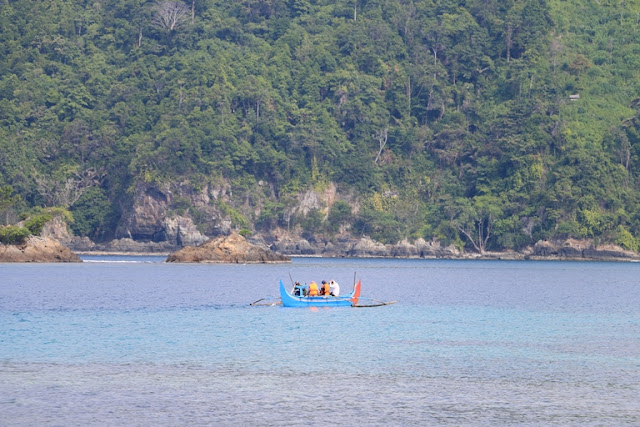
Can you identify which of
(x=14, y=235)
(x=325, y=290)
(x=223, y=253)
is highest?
(x=325, y=290)

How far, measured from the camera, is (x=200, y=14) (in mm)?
177750

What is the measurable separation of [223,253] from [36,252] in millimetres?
21003

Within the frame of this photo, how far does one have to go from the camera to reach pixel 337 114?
16350cm

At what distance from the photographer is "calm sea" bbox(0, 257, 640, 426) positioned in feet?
89.4

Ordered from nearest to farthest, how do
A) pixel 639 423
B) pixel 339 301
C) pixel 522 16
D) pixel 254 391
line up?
pixel 639 423 → pixel 254 391 → pixel 339 301 → pixel 522 16

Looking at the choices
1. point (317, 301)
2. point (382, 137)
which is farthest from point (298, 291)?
point (382, 137)

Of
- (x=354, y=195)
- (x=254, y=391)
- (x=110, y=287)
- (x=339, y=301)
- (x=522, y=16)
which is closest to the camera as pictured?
(x=254, y=391)

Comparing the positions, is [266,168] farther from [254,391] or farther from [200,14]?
[254,391]

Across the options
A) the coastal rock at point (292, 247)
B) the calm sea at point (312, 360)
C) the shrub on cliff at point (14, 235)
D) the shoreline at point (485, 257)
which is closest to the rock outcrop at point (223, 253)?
the shrub on cliff at point (14, 235)

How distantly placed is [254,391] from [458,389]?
6.34m

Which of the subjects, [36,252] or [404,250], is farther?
[404,250]

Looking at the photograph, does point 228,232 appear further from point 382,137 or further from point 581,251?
point 581,251

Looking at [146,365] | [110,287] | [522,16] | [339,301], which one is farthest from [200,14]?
[146,365]

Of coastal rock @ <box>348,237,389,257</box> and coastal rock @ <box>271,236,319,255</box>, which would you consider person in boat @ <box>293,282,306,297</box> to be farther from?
coastal rock @ <box>348,237,389,257</box>
